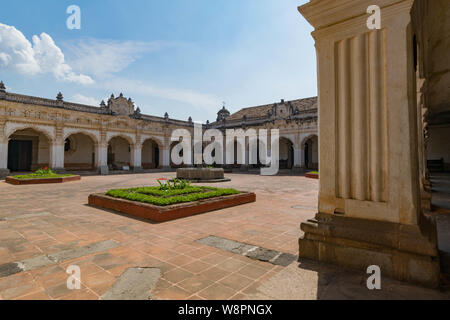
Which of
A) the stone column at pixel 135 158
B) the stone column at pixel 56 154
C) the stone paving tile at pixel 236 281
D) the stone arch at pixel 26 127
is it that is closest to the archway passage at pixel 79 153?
the stone column at pixel 56 154

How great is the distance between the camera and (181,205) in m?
5.78

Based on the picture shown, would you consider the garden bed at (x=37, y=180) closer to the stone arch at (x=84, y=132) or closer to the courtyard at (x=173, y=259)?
the stone arch at (x=84, y=132)

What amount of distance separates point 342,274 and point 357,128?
1536 millimetres

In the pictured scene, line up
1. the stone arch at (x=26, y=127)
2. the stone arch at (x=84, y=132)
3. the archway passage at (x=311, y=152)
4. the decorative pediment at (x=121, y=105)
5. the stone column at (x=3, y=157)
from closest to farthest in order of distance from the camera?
the stone column at (x=3, y=157) → the stone arch at (x=26, y=127) → the stone arch at (x=84, y=132) → the decorative pediment at (x=121, y=105) → the archway passage at (x=311, y=152)

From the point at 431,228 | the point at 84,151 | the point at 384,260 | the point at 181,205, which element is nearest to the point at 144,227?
the point at 181,205

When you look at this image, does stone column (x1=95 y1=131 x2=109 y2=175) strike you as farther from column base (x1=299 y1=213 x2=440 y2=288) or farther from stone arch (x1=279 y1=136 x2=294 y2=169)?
column base (x1=299 y1=213 x2=440 y2=288)

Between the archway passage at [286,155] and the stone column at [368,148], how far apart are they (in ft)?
89.0

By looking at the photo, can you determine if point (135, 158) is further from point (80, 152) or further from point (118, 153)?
point (80, 152)

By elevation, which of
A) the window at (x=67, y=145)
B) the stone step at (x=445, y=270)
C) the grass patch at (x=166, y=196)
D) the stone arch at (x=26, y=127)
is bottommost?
the stone step at (x=445, y=270)

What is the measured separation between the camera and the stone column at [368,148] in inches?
91.3

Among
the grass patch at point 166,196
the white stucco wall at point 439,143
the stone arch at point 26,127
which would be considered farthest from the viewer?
the stone arch at point 26,127

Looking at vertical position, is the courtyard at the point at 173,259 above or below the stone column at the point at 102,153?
below

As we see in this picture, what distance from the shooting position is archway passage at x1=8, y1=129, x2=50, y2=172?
70.7 ft
